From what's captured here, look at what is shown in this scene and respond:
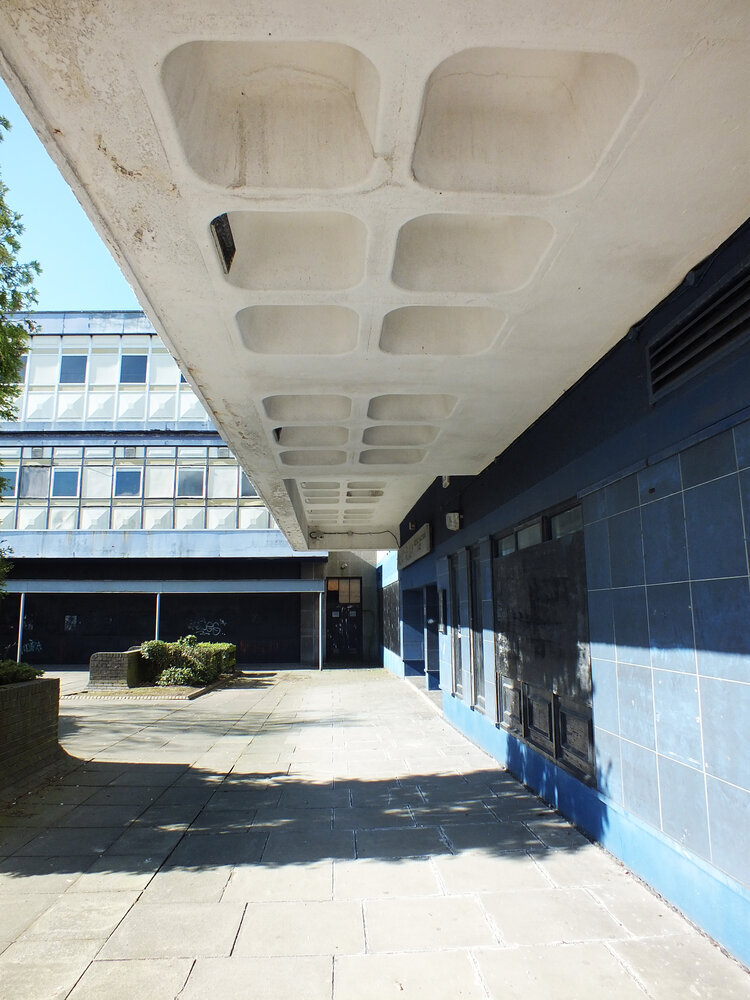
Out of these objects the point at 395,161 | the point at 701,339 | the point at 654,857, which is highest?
the point at 395,161

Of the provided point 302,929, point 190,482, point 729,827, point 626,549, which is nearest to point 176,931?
point 302,929

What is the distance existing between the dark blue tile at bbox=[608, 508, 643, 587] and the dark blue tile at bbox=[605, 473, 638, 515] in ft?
0.16

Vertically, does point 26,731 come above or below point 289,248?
below

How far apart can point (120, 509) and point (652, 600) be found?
20599 mm

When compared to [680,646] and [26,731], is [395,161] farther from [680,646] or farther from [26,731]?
[26,731]

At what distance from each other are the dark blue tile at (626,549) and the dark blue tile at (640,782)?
102 centimetres

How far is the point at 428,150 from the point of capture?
282 cm

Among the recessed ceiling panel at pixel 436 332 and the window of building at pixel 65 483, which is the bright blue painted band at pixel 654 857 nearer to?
the recessed ceiling panel at pixel 436 332

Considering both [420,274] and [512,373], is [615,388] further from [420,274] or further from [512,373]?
Answer: [420,274]

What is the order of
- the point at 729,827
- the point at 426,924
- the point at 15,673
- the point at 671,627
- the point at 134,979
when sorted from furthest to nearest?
the point at 15,673, the point at 671,627, the point at 426,924, the point at 729,827, the point at 134,979

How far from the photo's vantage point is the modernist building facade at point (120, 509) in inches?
849

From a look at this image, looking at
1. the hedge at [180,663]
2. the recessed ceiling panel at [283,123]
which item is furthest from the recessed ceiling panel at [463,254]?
the hedge at [180,663]

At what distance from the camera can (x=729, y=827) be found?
10.4ft

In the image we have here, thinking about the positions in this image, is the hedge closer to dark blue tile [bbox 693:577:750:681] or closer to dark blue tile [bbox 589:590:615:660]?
dark blue tile [bbox 589:590:615:660]
